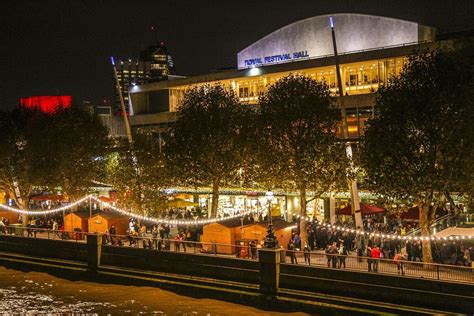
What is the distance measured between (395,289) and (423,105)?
10.8 meters

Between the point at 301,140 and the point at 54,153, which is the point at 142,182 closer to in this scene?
the point at 54,153

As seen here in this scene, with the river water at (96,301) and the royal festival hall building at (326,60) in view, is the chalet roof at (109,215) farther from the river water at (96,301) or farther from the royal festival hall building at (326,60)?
the royal festival hall building at (326,60)

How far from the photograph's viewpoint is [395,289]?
23047 millimetres

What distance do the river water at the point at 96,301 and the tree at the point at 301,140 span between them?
33.5 ft

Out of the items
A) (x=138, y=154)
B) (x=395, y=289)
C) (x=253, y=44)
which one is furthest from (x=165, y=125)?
(x=395, y=289)

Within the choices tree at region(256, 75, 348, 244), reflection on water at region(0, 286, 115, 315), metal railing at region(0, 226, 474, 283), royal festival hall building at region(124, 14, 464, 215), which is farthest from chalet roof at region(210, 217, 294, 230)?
royal festival hall building at region(124, 14, 464, 215)

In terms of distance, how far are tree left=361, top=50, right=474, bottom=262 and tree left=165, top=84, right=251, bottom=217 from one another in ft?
46.1

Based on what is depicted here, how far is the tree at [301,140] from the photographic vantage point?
36844mm

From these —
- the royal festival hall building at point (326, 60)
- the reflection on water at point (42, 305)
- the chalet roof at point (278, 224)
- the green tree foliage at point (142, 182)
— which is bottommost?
the reflection on water at point (42, 305)

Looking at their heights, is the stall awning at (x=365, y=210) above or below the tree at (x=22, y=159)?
below

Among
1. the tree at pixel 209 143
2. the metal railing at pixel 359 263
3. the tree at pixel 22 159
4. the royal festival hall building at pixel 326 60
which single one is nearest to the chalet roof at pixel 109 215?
the tree at pixel 209 143

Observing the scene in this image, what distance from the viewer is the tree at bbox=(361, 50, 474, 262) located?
29.0 meters

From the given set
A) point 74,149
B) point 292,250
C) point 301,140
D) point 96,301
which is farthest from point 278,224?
point 74,149

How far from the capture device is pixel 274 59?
211 ft
